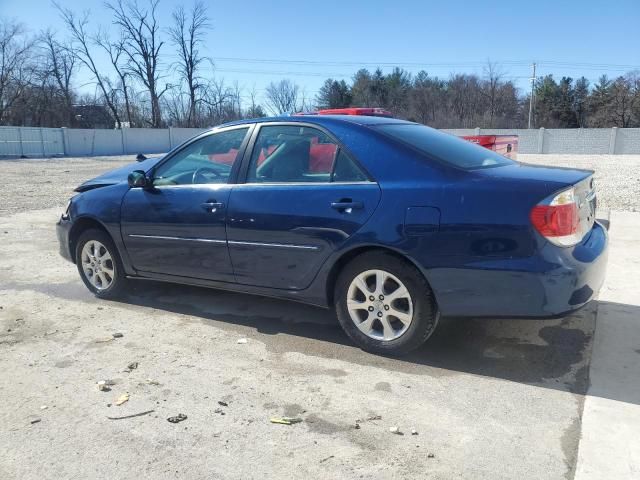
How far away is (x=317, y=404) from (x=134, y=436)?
3.40 feet

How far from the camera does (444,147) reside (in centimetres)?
398

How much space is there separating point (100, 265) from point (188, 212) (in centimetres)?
138

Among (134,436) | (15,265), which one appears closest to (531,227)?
(134,436)

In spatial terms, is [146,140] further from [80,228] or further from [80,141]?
[80,228]

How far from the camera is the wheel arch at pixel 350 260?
354cm

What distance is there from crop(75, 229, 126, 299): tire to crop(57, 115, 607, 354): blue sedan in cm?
23

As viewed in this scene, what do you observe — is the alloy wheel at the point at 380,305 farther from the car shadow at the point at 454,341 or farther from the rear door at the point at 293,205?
the rear door at the point at 293,205

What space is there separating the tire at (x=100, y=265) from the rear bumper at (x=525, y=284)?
3.16m

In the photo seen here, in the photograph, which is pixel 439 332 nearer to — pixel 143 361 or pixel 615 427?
pixel 615 427

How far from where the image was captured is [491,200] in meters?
3.30

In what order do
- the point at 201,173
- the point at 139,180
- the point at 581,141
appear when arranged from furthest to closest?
1. the point at 581,141
2. the point at 139,180
3. the point at 201,173

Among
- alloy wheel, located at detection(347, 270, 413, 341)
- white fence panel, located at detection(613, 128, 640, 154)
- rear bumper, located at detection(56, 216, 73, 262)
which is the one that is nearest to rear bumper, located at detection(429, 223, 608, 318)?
alloy wheel, located at detection(347, 270, 413, 341)

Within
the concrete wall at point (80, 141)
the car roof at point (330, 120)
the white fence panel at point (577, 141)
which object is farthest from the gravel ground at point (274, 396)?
the white fence panel at point (577, 141)

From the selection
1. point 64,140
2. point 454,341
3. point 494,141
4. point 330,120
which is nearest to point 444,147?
point 330,120
